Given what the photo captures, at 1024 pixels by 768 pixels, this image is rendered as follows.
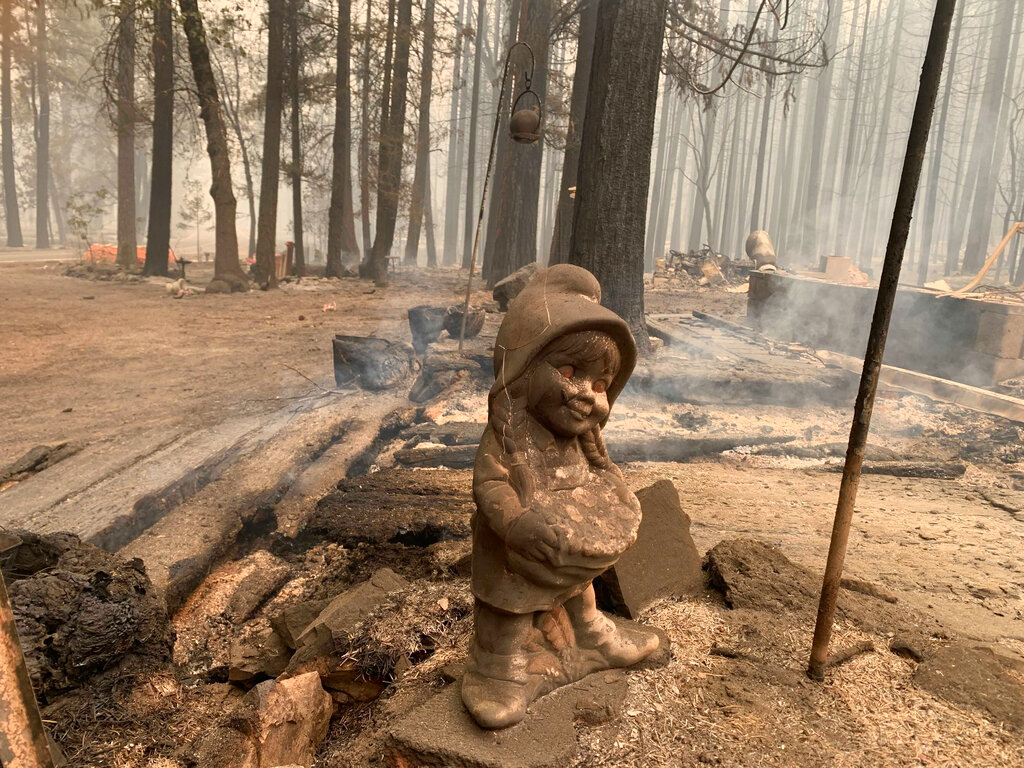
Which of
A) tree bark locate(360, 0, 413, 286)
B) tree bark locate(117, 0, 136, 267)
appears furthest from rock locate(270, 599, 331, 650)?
tree bark locate(360, 0, 413, 286)

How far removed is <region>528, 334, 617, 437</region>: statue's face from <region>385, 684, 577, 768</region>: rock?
96 cm

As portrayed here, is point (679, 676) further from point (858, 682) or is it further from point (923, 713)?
point (923, 713)

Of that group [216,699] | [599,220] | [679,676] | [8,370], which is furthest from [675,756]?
[8,370]

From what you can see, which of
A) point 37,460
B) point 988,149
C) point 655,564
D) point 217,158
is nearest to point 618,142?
point 655,564

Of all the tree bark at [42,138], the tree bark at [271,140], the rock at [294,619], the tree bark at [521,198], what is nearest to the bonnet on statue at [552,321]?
the rock at [294,619]

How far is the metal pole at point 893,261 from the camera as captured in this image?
2305 mm

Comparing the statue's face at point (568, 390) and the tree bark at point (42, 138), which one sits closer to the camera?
the statue's face at point (568, 390)

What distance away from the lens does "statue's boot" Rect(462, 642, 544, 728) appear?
7.59ft

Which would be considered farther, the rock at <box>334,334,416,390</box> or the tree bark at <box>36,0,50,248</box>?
the tree bark at <box>36,0,50,248</box>

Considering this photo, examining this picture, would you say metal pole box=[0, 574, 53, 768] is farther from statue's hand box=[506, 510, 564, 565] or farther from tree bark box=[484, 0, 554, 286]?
tree bark box=[484, 0, 554, 286]

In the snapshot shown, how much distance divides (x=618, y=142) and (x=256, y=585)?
5.45 meters

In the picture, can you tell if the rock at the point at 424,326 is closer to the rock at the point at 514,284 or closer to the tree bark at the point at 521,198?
the rock at the point at 514,284

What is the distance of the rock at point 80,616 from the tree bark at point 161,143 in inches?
535

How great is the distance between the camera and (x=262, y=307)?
43.1ft
